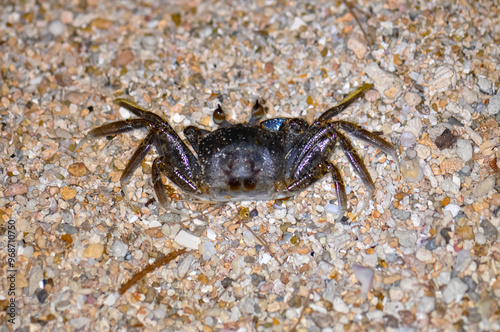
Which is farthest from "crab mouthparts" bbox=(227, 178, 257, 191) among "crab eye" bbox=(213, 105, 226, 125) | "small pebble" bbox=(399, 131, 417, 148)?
"small pebble" bbox=(399, 131, 417, 148)

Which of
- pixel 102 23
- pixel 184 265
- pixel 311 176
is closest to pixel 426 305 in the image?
pixel 311 176

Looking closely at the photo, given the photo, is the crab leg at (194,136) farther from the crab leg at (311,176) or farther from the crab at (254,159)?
the crab leg at (311,176)

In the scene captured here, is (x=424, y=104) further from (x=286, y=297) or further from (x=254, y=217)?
(x=286, y=297)

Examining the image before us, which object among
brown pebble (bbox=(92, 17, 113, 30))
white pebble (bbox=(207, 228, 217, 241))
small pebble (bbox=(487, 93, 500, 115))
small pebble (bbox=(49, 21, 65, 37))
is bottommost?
white pebble (bbox=(207, 228, 217, 241))

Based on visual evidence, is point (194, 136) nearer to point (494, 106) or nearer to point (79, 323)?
point (79, 323)

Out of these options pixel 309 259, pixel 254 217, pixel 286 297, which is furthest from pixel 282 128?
pixel 286 297

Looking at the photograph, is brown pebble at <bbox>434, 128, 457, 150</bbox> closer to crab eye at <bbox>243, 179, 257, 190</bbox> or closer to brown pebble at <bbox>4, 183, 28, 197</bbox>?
crab eye at <bbox>243, 179, 257, 190</bbox>

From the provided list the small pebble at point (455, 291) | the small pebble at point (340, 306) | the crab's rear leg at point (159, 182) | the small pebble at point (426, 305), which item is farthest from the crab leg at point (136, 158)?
the small pebble at point (455, 291)
